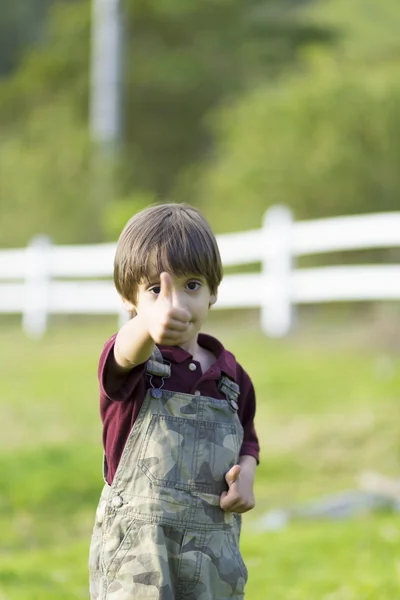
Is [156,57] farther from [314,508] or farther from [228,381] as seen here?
[228,381]

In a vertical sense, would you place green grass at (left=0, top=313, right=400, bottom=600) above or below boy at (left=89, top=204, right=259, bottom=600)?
above

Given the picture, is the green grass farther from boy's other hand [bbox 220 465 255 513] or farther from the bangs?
the bangs

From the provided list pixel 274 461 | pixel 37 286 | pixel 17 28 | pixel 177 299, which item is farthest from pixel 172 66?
pixel 177 299

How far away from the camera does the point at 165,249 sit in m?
2.45

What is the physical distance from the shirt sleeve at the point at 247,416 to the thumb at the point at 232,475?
175mm

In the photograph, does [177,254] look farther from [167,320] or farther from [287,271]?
[287,271]

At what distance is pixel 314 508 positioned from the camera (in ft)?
17.6

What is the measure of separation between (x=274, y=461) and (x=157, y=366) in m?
4.22

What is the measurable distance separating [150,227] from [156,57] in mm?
27928

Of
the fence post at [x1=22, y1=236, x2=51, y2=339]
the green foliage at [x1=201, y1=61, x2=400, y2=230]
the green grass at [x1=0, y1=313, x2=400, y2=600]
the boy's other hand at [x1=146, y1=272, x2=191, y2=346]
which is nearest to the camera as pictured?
the boy's other hand at [x1=146, y1=272, x2=191, y2=346]

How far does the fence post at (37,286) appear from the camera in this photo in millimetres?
Answer: 14828

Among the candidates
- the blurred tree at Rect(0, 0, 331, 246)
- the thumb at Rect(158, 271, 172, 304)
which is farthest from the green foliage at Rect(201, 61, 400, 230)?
the thumb at Rect(158, 271, 172, 304)

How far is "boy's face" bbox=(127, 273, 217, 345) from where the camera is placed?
2416 millimetres

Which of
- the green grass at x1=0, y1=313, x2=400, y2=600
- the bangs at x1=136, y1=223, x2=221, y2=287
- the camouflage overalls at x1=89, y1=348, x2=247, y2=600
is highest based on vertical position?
the green grass at x1=0, y1=313, x2=400, y2=600
